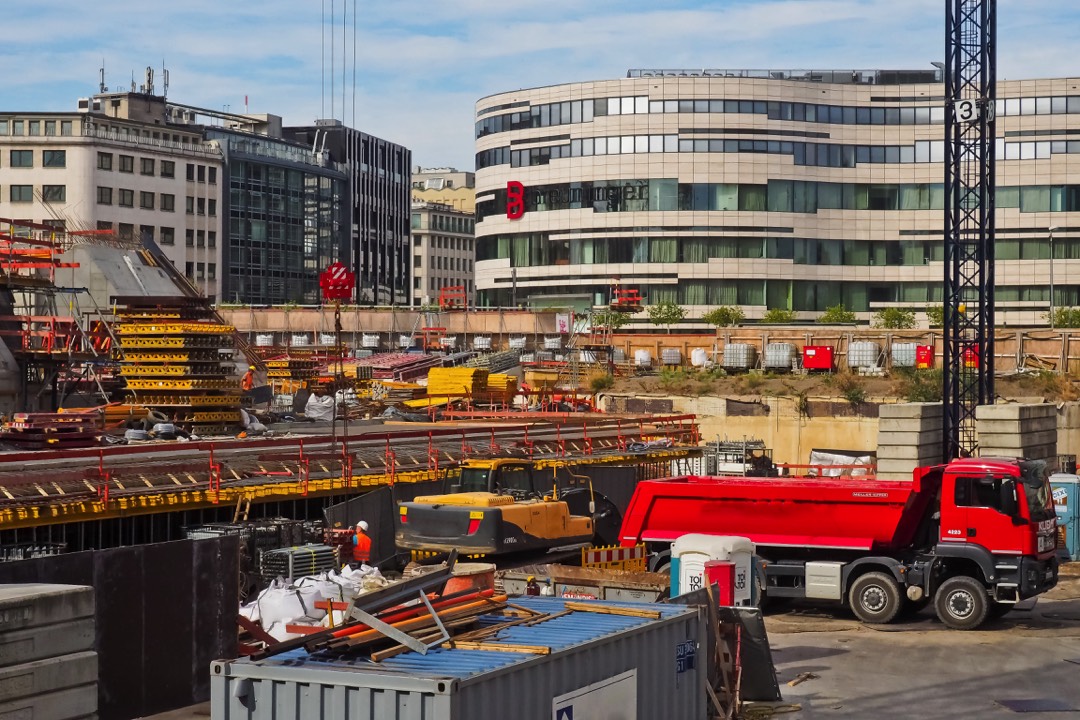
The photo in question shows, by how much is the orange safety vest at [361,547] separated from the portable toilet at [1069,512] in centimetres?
1544

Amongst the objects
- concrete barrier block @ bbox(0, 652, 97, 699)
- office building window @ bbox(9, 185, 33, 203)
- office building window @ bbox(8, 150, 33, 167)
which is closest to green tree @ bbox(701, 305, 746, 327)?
office building window @ bbox(9, 185, 33, 203)

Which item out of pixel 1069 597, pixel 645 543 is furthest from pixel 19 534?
pixel 1069 597

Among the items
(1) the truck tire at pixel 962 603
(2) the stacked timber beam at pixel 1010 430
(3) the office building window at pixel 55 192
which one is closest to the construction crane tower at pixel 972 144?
(2) the stacked timber beam at pixel 1010 430

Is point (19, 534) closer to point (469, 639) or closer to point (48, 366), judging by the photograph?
point (469, 639)

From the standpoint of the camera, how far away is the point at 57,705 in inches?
437

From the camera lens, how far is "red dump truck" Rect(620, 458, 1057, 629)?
72.2 ft

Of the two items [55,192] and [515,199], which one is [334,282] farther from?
[55,192]

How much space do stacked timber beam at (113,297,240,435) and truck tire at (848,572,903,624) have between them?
22.3 metres

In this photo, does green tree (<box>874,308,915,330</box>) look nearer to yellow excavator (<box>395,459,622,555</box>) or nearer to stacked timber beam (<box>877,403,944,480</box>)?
stacked timber beam (<box>877,403,944,480</box>)

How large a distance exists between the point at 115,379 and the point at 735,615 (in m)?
35.6

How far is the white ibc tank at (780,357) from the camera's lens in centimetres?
5950

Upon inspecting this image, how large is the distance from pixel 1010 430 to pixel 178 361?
2338 cm

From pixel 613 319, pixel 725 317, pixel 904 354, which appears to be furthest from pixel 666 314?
pixel 904 354

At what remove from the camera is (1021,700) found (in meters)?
17.7
